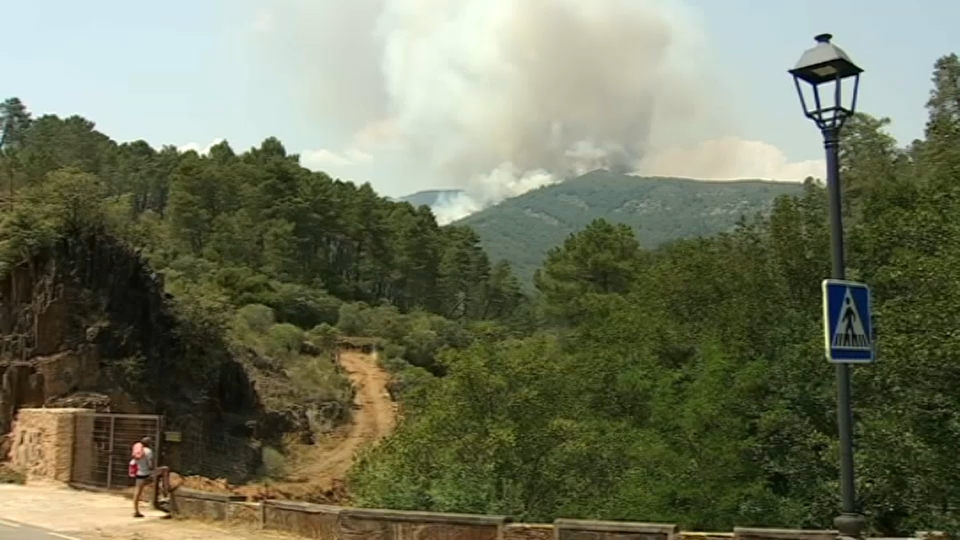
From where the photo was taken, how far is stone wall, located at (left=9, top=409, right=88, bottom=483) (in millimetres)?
24312

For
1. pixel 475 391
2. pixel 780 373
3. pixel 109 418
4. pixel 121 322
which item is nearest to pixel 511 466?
pixel 475 391

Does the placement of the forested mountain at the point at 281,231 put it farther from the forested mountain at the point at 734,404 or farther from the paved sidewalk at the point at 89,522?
the paved sidewalk at the point at 89,522

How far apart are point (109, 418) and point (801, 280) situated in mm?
20114

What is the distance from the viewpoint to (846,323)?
318 inches

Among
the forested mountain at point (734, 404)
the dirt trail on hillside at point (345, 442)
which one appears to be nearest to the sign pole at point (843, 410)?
the forested mountain at point (734, 404)

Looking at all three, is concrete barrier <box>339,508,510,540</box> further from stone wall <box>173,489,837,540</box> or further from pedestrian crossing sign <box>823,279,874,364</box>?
pedestrian crossing sign <box>823,279,874,364</box>

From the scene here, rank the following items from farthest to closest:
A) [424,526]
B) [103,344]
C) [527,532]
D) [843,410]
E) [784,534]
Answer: [103,344], [424,526], [527,532], [784,534], [843,410]

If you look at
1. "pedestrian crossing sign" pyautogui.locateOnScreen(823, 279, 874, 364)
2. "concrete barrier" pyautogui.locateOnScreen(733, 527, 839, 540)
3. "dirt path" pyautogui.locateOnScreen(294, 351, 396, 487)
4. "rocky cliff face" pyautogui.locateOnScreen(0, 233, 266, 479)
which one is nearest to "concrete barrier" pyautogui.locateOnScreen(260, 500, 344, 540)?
"concrete barrier" pyautogui.locateOnScreen(733, 527, 839, 540)

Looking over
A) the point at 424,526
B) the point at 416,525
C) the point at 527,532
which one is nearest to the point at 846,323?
the point at 527,532

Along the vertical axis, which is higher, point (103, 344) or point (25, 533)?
point (103, 344)

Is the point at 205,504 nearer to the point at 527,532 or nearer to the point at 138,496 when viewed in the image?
the point at 138,496

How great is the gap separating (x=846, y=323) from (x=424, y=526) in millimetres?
6449

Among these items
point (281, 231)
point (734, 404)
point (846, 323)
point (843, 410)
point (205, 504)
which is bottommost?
point (205, 504)

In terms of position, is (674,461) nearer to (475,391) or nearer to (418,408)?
(475,391)
